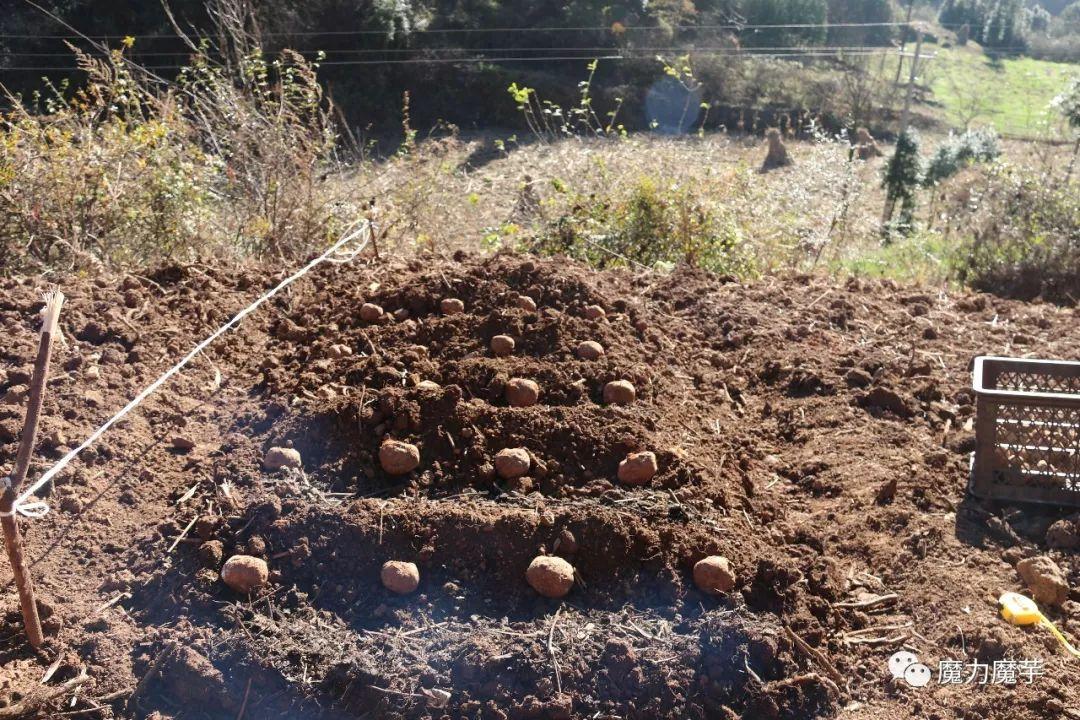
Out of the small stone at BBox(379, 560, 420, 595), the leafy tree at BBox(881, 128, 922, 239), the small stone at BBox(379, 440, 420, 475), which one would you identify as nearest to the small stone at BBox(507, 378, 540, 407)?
the small stone at BBox(379, 440, 420, 475)

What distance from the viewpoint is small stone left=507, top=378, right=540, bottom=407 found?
127 inches

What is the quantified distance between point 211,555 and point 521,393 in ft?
3.65

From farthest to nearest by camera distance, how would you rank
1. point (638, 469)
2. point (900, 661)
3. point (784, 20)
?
point (784, 20), point (638, 469), point (900, 661)

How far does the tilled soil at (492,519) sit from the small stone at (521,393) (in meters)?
0.04

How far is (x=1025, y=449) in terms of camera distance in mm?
3121

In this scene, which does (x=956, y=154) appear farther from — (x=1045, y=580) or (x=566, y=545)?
(x=566, y=545)

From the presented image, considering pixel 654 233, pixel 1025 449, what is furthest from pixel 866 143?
pixel 1025 449

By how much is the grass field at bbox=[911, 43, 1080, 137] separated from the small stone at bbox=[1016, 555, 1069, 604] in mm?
21924

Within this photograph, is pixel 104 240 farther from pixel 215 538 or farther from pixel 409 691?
pixel 409 691

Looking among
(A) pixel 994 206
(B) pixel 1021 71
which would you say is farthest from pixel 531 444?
(B) pixel 1021 71

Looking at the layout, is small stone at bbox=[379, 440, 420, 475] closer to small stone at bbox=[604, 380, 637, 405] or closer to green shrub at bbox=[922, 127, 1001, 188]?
small stone at bbox=[604, 380, 637, 405]

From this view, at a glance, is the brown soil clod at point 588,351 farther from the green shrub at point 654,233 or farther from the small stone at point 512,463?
the green shrub at point 654,233

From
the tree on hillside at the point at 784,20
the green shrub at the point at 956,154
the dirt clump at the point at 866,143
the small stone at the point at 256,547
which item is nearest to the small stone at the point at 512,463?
the small stone at the point at 256,547

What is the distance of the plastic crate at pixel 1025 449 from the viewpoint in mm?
3068
